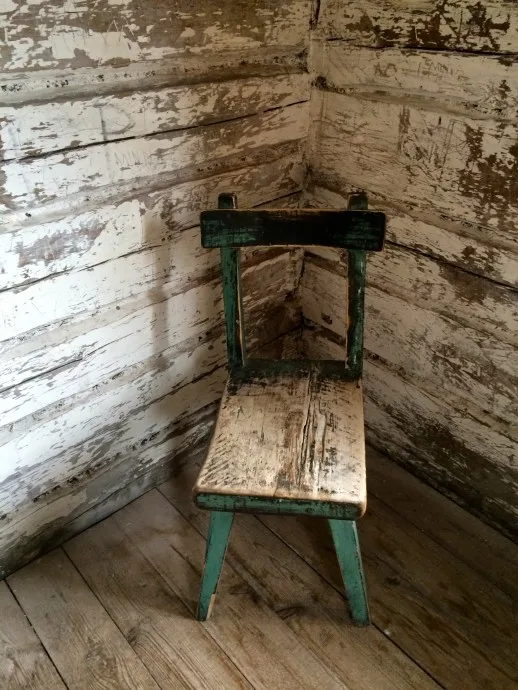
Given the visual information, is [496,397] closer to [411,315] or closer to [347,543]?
[411,315]

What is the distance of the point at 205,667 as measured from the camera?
1.24 metres

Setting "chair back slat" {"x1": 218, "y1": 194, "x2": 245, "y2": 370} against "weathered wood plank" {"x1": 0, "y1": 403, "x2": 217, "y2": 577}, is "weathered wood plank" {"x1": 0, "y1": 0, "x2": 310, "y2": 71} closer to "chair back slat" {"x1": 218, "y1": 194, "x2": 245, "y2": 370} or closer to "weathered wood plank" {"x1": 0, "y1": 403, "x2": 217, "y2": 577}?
"chair back slat" {"x1": 218, "y1": 194, "x2": 245, "y2": 370}

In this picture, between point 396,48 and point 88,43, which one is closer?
point 88,43

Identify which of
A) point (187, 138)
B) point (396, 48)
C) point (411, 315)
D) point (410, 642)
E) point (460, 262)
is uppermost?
point (396, 48)

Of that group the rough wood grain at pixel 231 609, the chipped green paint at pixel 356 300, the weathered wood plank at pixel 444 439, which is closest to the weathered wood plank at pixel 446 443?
the weathered wood plank at pixel 444 439

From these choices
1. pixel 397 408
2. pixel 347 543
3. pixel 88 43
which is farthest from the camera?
pixel 397 408

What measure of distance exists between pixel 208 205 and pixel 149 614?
962 mm

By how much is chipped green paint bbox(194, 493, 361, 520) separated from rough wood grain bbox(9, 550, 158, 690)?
437mm

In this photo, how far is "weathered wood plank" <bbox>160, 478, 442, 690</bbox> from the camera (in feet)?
4.03

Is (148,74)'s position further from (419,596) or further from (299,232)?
(419,596)

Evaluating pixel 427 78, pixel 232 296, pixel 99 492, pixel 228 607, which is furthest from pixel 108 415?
pixel 427 78

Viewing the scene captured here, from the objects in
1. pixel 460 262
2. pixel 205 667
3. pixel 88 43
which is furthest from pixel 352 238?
pixel 205 667

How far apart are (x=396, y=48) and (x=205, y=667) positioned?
4.57ft

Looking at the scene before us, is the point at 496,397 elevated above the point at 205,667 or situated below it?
above
